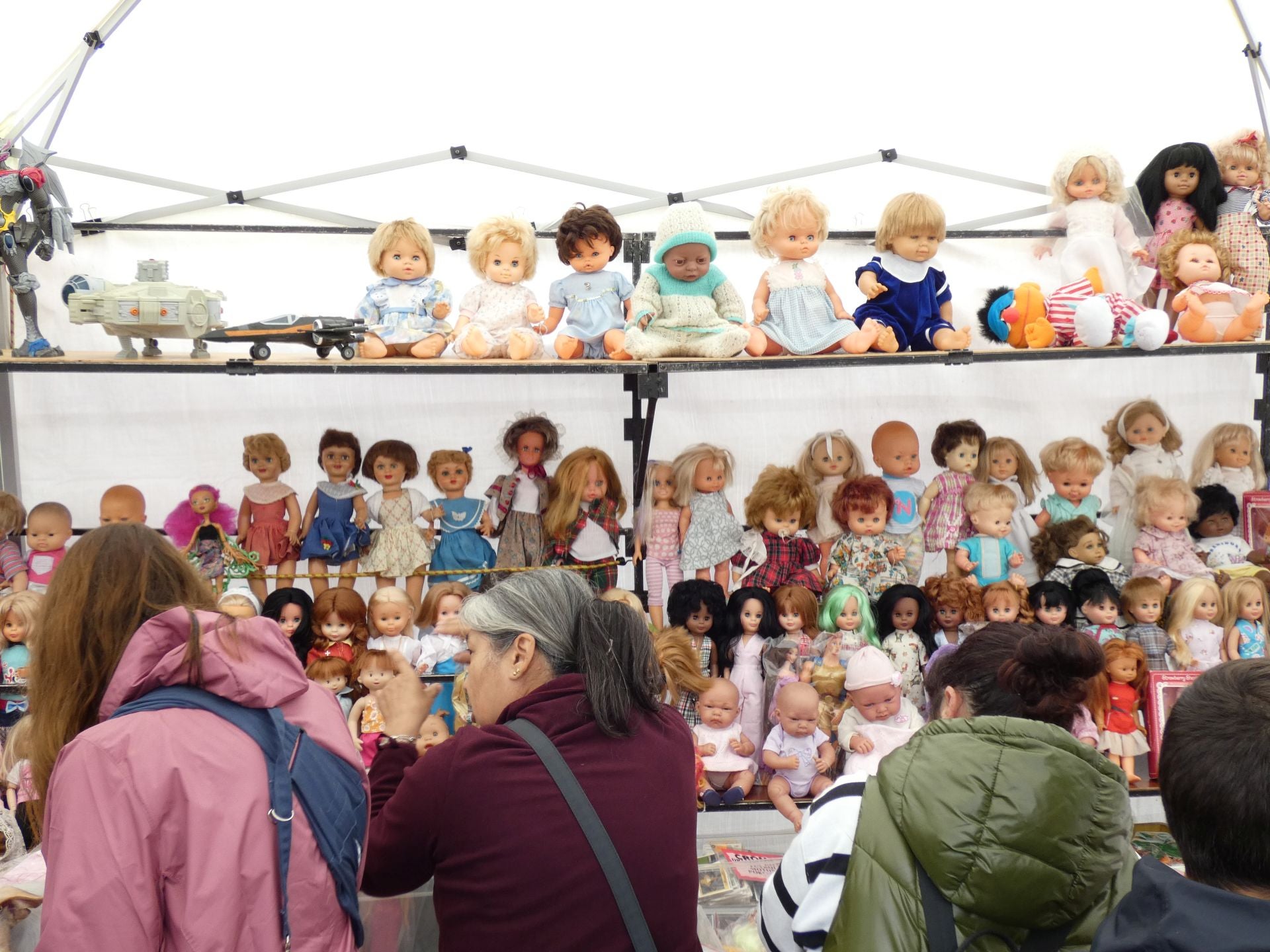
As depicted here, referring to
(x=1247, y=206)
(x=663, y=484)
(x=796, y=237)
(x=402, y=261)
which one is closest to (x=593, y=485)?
(x=663, y=484)

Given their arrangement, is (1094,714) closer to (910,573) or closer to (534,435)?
(910,573)

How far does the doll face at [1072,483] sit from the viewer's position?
423 cm

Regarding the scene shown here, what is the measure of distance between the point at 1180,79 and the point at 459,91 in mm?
2571

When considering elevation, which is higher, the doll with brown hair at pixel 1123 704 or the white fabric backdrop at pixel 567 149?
the white fabric backdrop at pixel 567 149

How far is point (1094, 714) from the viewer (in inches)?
149

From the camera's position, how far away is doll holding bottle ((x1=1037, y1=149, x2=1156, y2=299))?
4137 millimetres

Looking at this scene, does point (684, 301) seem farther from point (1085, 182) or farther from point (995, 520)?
point (1085, 182)

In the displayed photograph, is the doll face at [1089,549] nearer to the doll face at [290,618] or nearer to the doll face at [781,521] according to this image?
the doll face at [781,521]

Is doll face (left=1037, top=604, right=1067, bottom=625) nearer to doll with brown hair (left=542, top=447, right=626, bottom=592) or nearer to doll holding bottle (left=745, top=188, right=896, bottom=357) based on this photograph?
doll holding bottle (left=745, top=188, right=896, bottom=357)

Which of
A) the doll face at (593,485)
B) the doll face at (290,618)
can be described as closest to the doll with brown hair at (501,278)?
the doll face at (593,485)

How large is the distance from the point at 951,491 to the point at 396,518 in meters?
2.06

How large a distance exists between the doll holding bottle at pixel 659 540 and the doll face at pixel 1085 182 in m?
1.81

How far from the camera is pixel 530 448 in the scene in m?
4.10

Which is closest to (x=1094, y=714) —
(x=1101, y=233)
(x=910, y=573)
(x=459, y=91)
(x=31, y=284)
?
(x=910, y=573)
